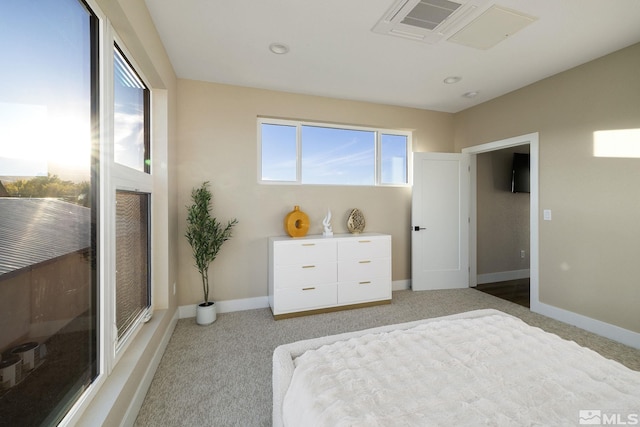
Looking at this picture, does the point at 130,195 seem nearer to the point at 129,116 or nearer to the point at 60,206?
the point at 129,116

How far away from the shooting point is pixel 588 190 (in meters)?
2.69

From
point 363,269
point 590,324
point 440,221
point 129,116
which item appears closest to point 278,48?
point 129,116

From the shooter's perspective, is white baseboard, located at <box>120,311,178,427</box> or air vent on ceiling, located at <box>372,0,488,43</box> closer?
white baseboard, located at <box>120,311,178,427</box>

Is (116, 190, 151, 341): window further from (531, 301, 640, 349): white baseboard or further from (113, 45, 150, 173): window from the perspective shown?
(531, 301, 640, 349): white baseboard

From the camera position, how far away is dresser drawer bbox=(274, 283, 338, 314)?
9.63 ft

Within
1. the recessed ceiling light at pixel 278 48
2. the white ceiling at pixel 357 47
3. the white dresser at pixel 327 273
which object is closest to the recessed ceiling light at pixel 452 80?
the white ceiling at pixel 357 47

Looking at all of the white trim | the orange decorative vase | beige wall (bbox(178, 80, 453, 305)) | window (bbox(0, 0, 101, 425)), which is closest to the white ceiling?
beige wall (bbox(178, 80, 453, 305))

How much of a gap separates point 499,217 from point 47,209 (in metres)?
5.28

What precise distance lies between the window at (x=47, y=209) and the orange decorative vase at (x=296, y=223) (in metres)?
1.98

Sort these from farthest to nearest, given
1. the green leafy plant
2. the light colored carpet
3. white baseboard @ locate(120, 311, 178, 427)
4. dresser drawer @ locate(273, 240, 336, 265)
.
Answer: dresser drawer @ locate(273, 240, 336, 265), the green leafy plant, the light colored carpet, white baseboard @ locate(120, 311, 178, 427)

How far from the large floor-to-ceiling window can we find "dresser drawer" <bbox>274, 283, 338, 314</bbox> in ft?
4.56

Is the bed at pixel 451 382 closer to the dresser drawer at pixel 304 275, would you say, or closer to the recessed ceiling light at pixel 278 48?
the dresser drawer at pixel 304 275

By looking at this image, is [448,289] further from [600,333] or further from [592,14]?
[592,14]

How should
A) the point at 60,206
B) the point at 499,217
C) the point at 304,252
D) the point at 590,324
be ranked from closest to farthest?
the point at 60,206 < the point at 590,324 < the point at 304,252 < the point at 499,217
